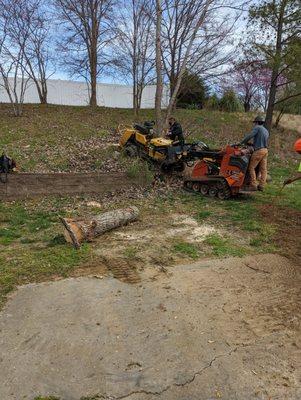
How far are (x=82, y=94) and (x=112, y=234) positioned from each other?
2175 centimetres

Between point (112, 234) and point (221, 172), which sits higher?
point (221, 172)

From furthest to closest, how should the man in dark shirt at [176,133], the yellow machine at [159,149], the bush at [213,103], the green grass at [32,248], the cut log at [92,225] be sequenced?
the bush at [213,103] < the man in dark shirt at [176,133] < the yellow machine at [159,149] < the cut log at [92,225] < the green grass at [32,248]

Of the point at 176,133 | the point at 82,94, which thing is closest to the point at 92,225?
the point at 176,133

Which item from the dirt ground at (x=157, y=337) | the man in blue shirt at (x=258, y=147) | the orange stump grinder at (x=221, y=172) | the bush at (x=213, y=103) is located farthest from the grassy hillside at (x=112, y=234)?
the bush at (x=213, y=103)

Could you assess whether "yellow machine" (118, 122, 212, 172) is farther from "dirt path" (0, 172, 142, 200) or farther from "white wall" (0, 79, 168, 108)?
"white wall" (0, 79, 168, 108)

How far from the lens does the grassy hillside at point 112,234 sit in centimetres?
612

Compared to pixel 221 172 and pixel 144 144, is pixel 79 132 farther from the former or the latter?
pixel 221 172

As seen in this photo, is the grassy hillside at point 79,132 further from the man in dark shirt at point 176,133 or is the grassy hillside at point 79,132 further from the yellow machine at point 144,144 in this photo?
the man in dark shirt at point 176,133

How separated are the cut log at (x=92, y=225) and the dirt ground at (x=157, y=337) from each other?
49.4 inches

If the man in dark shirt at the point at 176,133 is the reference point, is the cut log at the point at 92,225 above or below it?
below

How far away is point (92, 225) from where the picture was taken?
6.99 metres

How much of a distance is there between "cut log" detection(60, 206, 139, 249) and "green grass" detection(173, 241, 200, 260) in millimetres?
1235

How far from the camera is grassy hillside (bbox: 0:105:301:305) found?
6117mm

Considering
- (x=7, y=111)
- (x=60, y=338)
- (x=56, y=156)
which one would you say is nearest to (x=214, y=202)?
(x=56, y=156)
